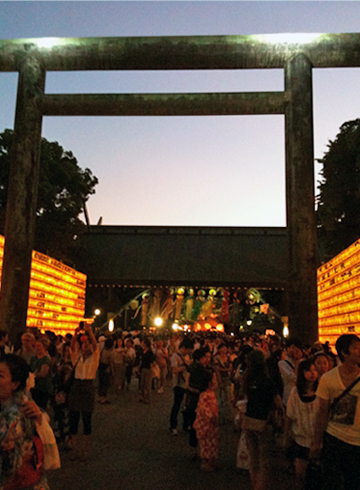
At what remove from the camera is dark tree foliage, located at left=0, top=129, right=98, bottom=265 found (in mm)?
24484

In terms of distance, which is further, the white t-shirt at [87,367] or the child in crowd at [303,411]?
the white t-shirt at [87,367]

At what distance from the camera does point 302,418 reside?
19.8 feet

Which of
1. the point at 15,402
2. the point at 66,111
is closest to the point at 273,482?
the point at 15,402

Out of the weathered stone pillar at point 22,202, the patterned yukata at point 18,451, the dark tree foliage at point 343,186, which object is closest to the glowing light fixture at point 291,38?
the dark tree foliage at point 343,186

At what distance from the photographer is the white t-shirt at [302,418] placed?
5.93 m

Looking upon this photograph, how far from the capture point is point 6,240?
13.6 metres

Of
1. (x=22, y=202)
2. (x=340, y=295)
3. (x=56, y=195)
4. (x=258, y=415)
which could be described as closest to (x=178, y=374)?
(x=258, y=415)

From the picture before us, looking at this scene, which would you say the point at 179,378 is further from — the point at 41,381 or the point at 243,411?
the point at 243,411

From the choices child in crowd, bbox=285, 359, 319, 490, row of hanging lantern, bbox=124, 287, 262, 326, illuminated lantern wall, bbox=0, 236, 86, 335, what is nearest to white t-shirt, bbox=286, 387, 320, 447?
child in crowd, bbox=285, 359, 319, 490

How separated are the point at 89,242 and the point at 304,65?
73.8 feet

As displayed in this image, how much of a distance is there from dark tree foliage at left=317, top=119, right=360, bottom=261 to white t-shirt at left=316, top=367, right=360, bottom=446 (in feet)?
45.7

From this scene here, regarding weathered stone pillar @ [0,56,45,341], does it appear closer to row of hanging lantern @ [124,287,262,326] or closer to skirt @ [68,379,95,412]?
skirt @ [68,379,95,412]

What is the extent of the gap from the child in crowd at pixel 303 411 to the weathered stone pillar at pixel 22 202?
884 centimetres

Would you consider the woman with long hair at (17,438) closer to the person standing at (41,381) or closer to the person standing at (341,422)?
the person standing at (341,422)
